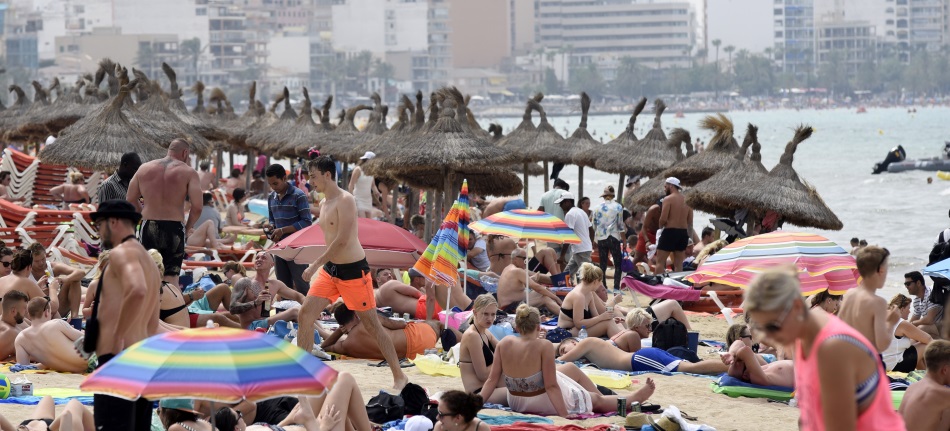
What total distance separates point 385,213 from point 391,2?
144 meters

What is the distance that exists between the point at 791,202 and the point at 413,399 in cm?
706

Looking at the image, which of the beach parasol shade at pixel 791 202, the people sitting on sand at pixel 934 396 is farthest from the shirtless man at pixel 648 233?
the people sitting on sand at pixel 934 396

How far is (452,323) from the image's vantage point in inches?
348

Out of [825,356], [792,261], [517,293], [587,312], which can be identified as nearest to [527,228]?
[517,293]

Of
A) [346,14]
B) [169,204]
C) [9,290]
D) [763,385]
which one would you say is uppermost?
[346,14]

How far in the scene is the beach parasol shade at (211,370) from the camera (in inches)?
154

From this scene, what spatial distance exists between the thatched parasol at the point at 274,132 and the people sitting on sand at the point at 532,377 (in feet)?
54.1

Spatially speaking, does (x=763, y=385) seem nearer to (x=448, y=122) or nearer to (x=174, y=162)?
(x=174, y=162)

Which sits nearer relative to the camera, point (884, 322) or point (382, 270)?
point (884, 322)

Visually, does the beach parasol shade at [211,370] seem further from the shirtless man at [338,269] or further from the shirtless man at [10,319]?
the shirtless man at [10,319]

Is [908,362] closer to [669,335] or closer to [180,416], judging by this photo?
[669,335]

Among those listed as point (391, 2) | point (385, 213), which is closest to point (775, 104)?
point (391, 2)

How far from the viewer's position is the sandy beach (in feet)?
21.9

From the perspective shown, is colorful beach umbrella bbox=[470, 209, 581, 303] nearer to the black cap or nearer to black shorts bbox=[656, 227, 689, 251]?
black shorts bbox=[656, 227, 689, 251]
